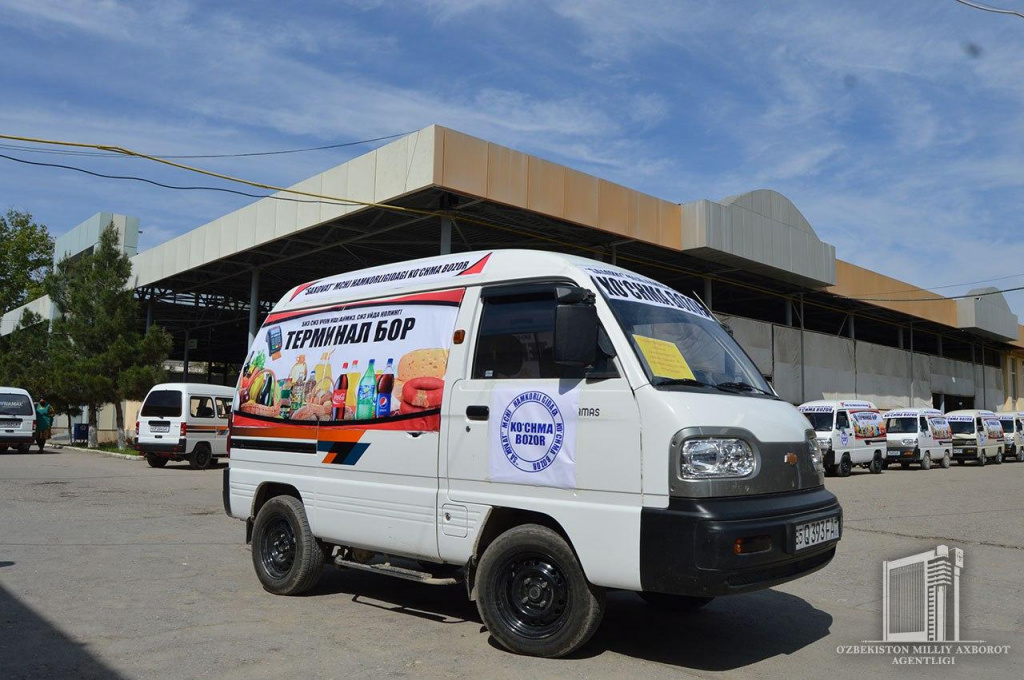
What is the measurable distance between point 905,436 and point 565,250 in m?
13.7

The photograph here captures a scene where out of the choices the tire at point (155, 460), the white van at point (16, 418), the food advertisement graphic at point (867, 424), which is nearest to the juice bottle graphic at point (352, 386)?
the tire at point (155, 460)

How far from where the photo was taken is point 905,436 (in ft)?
94.5

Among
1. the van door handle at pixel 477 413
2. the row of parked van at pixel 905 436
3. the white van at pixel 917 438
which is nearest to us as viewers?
the van door handle at pixel 477 413

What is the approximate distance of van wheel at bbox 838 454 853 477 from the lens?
981 inches

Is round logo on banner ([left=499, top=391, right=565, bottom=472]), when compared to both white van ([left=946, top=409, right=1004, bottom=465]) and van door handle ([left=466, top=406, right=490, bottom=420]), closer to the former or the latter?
van door handle ([left=466, top=406, right=490, bottom=420])

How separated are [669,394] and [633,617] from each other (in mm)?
2381

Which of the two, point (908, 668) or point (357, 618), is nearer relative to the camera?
point (908, 668)

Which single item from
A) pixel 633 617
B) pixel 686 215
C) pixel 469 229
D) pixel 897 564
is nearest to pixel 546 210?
pixel 469 229

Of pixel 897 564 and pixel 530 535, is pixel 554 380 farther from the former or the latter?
pixel 897 564

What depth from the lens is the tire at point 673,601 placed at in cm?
644

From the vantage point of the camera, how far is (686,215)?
2550 centimetres

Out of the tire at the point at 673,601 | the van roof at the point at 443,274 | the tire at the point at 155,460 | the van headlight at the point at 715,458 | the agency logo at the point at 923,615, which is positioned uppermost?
the van roof at the point at 443,274

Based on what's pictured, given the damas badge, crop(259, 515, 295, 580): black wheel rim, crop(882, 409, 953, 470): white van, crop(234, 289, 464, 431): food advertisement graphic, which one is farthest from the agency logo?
crop(882, 409, 953, 470): white van

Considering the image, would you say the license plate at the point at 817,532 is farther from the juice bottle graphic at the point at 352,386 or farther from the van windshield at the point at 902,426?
the van windshield at the point at 902,426
